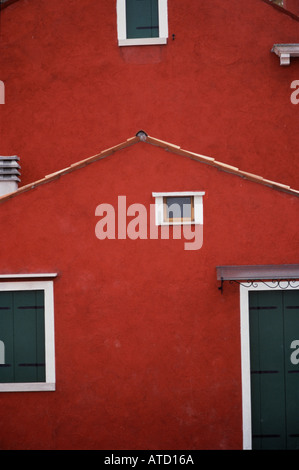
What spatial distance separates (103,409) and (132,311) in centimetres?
145

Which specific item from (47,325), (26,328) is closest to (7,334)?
(26,328)

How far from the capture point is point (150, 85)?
422 inches

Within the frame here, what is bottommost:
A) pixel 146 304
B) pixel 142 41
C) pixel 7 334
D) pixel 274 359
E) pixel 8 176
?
pixel 274 359

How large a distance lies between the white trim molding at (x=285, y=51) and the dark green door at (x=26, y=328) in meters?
6.07

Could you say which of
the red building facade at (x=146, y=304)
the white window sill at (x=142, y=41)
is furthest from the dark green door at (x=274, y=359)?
the white window sill at (x=142, y=41)

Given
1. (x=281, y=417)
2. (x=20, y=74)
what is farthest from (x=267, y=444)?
(x=20, y=74)

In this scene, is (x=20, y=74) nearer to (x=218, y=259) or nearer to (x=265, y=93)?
(x=265, y=93)

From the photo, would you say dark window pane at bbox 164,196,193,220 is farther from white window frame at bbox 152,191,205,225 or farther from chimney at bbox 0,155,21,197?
chimney at bbox 0,155,21,197

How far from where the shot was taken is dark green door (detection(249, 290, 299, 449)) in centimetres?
816

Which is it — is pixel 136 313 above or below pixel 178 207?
below

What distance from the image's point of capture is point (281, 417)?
8172 millimetres

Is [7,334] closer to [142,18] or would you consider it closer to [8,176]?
[8,176]

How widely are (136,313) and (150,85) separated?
185 inches

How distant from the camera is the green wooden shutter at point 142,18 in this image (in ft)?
34.5
